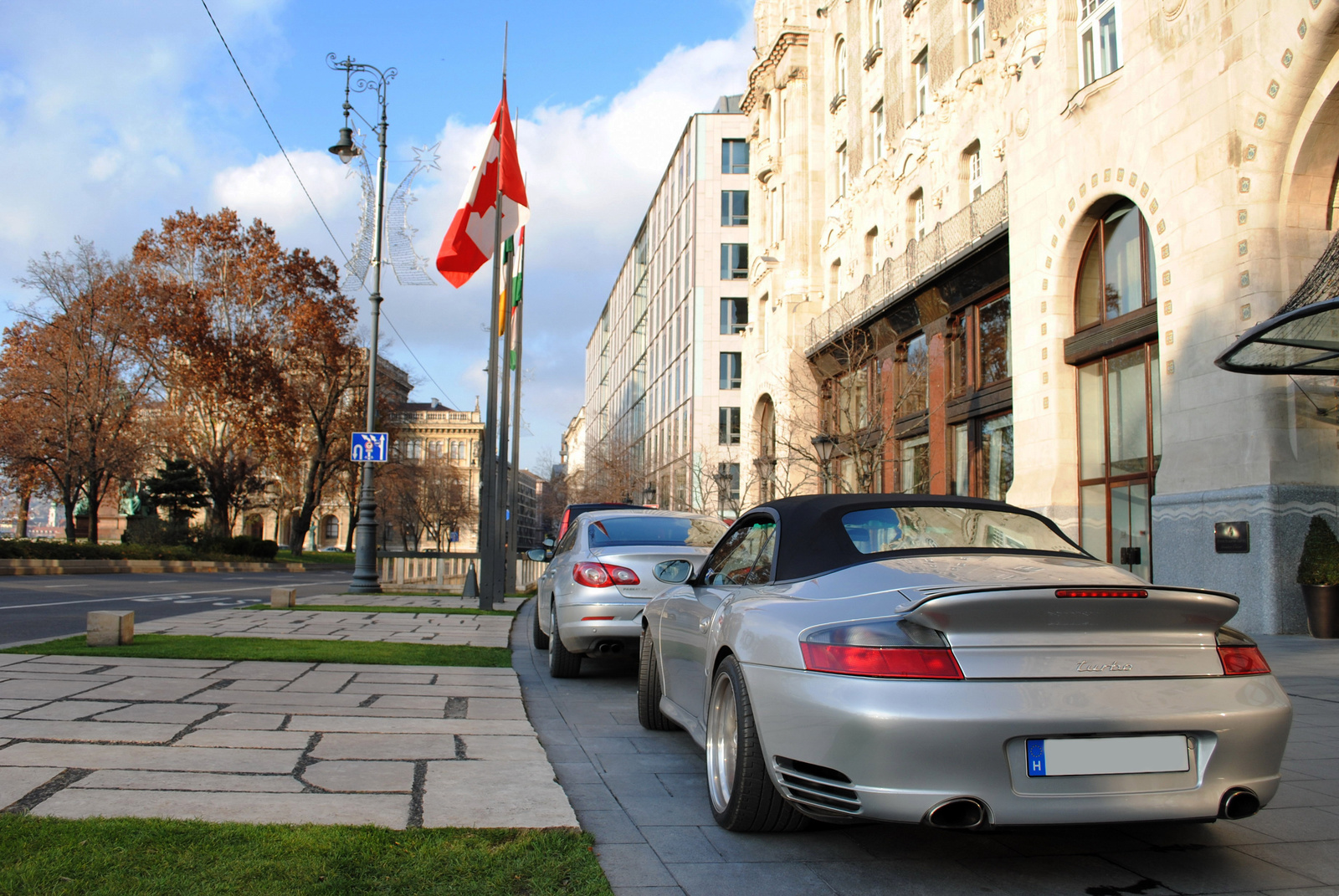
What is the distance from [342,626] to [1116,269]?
1315 cm

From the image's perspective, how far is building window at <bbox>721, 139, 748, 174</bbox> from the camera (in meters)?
55.9

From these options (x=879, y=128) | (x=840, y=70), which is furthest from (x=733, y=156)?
(x=879, y=128)

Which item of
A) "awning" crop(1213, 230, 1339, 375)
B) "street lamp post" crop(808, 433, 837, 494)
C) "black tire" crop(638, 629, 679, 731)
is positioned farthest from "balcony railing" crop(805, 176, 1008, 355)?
"black tire" crop(638, 629, 679, 731)

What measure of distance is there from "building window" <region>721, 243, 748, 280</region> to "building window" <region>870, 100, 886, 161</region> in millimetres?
26441

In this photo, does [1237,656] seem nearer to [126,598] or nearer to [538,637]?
[538,637]

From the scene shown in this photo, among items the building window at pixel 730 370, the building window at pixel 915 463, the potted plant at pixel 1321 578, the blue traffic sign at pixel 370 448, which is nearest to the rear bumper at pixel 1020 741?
the potted plant at pixel 1321 578

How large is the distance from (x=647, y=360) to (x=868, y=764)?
68706mm

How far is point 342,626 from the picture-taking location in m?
11.7

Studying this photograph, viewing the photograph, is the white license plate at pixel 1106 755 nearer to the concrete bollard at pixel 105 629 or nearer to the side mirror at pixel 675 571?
the side mirror at pixel 675 571

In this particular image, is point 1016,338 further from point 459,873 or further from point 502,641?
point 459,873

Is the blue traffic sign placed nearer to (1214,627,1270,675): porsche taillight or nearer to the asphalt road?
the asphalt road

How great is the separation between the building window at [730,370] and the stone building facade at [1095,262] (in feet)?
78.0

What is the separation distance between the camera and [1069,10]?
1758 cm

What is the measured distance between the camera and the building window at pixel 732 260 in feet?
182
